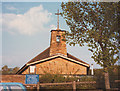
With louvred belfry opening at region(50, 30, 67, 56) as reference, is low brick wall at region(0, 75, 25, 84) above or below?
below

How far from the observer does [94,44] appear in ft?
40.5

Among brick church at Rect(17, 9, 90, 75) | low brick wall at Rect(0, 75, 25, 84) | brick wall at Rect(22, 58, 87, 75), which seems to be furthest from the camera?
brick wall at Rect(22, 58, 87, 75)

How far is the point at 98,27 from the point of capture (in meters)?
12.7

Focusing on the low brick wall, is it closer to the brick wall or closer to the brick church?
the brick church

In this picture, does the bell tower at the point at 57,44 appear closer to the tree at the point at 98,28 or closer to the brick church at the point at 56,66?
the brick church at the point at 56,66

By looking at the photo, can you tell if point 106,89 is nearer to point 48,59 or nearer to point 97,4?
point 97,4

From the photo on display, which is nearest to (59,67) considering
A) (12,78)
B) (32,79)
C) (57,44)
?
(57,44)

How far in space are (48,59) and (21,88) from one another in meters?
15.8

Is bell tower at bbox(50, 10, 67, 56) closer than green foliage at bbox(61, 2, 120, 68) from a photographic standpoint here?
No

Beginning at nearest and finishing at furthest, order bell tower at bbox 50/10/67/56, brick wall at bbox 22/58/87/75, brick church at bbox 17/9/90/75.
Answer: brick church at bbox 17/9/90/75, brick wall at bbox 22/58/87/75, bell tower at bbox 50/10/67/56

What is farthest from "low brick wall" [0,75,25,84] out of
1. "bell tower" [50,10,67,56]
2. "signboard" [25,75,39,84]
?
"bell tower" [50,10,67,56]

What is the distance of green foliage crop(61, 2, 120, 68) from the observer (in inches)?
473

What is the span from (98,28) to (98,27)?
8cm

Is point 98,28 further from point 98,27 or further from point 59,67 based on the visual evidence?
point 59,67
